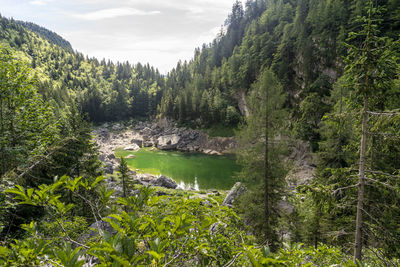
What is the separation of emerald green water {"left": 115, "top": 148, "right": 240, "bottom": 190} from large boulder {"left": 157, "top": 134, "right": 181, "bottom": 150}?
4.09 meters

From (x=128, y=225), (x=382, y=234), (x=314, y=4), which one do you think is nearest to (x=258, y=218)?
(x=382, y=234)

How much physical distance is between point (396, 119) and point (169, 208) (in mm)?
6051

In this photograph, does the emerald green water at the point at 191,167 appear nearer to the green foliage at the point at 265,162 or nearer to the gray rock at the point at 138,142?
A: the gray rock at the point at 138,142

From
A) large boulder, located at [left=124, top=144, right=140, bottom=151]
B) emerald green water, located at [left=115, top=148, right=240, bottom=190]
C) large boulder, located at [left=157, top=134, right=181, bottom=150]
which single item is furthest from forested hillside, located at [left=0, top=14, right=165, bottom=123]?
emerald green water, located at [left=115, top=148, right=240, bottom=190]

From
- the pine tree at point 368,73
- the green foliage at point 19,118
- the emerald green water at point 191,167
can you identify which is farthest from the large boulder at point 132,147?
the pine tree at point 368,73

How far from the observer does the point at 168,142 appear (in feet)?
230

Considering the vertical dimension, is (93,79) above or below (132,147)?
above

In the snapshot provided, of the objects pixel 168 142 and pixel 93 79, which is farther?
pixel 93 79

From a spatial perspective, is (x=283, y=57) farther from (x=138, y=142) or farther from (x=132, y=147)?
(x=138, y=142)

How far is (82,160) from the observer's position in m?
15.4

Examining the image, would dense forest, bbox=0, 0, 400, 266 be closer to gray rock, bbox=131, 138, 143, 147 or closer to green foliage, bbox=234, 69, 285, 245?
green foliage, bbox=234, 69, 285, 245

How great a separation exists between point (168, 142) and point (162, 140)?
137 inches

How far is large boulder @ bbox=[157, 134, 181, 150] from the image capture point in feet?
227

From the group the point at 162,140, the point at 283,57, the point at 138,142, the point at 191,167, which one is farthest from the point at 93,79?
the point at 283,57
